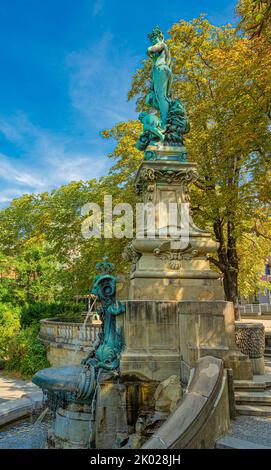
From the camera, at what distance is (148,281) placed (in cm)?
701

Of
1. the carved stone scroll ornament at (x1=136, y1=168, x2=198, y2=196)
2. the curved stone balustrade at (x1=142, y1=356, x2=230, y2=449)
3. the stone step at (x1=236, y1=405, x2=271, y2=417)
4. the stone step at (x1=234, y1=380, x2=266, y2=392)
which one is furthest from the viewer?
the carved stone scroll ornament at (x1=136, y1=168, x2=198, y2=196)

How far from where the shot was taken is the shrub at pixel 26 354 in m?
17.9

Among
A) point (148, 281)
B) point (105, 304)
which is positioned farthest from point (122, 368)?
point (148, 281)

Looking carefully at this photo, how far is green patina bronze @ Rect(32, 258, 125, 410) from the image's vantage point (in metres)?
5.93

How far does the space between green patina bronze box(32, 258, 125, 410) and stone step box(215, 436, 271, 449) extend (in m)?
2.26

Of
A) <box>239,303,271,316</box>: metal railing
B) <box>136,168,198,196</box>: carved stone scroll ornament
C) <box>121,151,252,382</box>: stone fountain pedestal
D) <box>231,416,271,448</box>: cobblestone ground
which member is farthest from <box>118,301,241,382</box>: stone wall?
<box>239,303,271,316</box>: metal railing

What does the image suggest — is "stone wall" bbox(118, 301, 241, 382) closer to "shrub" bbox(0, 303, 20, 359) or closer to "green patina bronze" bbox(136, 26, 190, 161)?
"green patina bronze" bbox(136, 26, 190, 161)

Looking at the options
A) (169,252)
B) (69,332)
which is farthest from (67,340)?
(169,252)

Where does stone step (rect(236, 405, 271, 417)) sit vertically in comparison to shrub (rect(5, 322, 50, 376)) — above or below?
above

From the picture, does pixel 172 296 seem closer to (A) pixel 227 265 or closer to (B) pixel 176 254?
(B) pixel 176 254

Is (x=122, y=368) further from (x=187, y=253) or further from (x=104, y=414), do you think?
(x=187, y=253)

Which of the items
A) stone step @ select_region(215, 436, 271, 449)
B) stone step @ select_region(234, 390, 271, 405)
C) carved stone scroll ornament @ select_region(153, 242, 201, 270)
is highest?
carved stone scroll ornament @ select_region(153, 242, 201, 270)

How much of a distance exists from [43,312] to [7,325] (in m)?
2.66

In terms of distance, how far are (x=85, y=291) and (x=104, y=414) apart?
14283 millimetres
